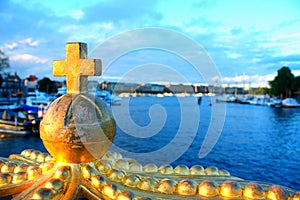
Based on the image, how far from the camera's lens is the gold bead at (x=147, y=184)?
3.49 metres

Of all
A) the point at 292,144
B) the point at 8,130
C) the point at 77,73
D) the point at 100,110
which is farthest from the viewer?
the point at 8,130

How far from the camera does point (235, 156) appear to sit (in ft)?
81.0

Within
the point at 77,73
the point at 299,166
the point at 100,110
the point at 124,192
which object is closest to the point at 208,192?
the point at 124,192

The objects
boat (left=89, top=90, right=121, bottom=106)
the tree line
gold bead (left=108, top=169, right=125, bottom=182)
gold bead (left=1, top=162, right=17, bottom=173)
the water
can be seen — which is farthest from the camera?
the tree line

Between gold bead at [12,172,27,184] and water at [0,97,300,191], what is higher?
gold bead at [12,172,27,184]

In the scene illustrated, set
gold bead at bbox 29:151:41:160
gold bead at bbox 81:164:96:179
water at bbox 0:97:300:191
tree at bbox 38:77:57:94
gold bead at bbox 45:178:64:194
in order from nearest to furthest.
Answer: gold bead at bbox 45:178:64:194, gold bead at bbox 81:164:96:179, gold bead at bbox 29:151:41:160, water at bbox 0:97:300:191, tree at bbox 38:77:57:94

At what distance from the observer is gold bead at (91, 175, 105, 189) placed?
3381 mm

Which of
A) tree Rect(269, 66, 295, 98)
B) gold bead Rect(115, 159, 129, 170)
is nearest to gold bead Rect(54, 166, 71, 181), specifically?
gold bead Rect(115, 159, 129, 170)

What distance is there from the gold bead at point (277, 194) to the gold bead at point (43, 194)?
2.34 m

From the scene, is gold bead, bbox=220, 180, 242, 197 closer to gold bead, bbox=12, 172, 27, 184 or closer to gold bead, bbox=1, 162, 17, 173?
gold bead, bbox=12, 172, 27, 184

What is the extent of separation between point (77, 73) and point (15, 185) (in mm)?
1554

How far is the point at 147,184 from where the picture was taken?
351 centimetres

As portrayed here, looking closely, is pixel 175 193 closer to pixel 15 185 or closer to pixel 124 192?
pixel 124 192

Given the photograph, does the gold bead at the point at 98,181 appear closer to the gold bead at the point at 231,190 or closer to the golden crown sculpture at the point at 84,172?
the golden crown sculpture at the point at 84,172
